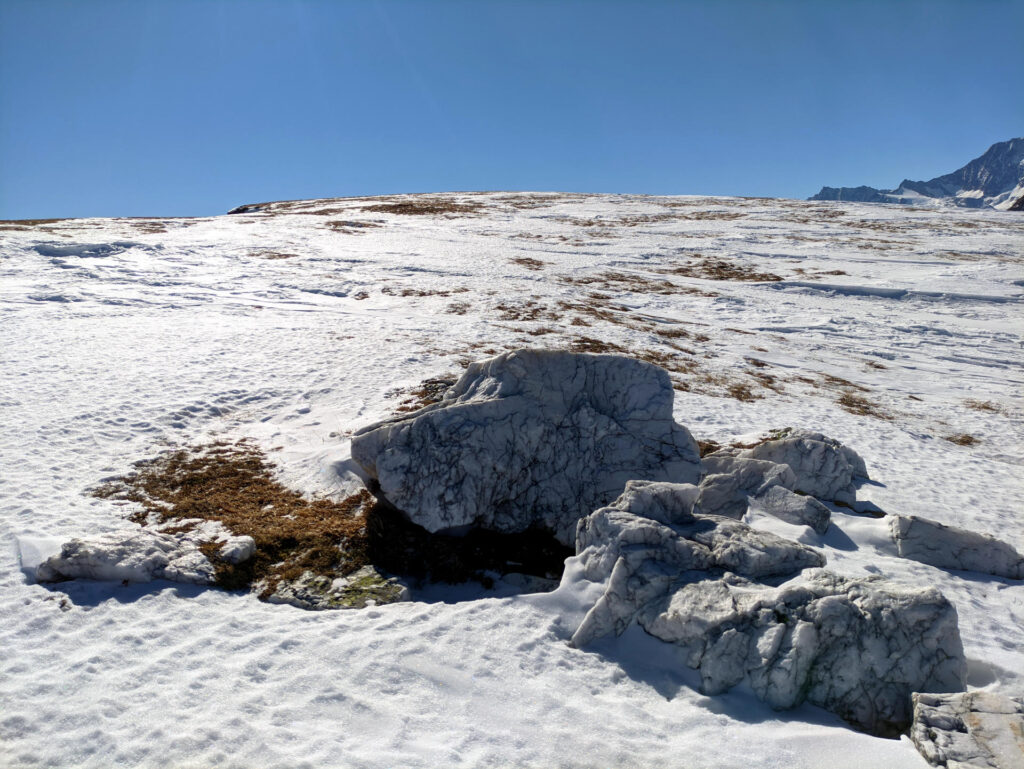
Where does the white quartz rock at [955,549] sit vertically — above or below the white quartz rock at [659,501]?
below

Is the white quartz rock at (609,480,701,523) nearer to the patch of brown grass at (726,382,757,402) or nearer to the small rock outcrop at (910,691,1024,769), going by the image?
the small rock outcrop at (910,691,1024,769)

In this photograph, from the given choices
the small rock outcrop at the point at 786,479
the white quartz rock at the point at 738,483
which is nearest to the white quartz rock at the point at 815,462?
the small rock outcrop at the point at 786,479

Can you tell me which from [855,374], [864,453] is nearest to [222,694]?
[864,453]

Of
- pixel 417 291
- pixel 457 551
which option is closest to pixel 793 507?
pixel 457 551

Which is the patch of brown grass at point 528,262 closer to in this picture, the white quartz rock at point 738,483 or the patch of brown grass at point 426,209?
the patch of brown grass at point 426,209

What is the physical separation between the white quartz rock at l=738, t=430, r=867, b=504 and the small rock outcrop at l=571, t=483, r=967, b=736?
468cm

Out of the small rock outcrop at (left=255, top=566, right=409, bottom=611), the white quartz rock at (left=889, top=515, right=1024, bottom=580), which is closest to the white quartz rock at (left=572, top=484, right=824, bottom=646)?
the small rock outcrop at (left=255, top=566, right=409, bottom=611)

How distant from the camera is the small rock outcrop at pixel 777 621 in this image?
23.0ft

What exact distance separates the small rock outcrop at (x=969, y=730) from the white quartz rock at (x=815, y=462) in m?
7.10

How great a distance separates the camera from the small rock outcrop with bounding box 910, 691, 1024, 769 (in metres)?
5.63

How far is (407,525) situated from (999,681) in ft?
30.7

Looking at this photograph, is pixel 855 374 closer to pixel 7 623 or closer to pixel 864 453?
pixel 864 453

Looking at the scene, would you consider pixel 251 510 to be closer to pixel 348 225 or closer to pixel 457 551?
pixel 457 551

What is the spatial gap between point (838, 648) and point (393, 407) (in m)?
12.9
